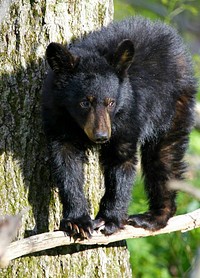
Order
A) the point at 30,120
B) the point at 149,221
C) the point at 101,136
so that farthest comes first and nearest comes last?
the point at 149,221 < the point at 30,120 < the point at 101,136

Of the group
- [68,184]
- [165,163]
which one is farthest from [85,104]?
[165,163]

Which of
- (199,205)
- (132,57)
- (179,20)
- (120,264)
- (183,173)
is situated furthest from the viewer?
(179,20)

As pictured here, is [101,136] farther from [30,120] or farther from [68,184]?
[30,120]

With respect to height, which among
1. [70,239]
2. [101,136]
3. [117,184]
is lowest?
[70,239]

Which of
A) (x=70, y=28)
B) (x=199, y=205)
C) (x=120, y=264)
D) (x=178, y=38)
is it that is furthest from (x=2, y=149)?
(x=199, y=205)

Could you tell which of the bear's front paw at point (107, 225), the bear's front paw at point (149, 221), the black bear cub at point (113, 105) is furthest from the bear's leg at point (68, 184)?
the bear's front paw at point (149, 221)

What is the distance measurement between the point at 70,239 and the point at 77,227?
107 mm

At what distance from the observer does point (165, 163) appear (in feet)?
20.1

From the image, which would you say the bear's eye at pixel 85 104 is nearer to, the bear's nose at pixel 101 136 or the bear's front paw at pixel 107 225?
the bear's nose at pixel 101 136

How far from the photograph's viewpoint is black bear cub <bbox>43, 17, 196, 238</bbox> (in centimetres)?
512

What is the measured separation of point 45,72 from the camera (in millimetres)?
5375

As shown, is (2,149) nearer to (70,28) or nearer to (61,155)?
(61,155)

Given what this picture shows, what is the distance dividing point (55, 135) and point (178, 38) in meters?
1.55

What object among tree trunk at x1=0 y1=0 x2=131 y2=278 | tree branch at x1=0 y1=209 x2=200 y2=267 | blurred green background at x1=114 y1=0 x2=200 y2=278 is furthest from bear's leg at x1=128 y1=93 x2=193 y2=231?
blurred green background at x1=114 y1=0 x2=200 y2=278
